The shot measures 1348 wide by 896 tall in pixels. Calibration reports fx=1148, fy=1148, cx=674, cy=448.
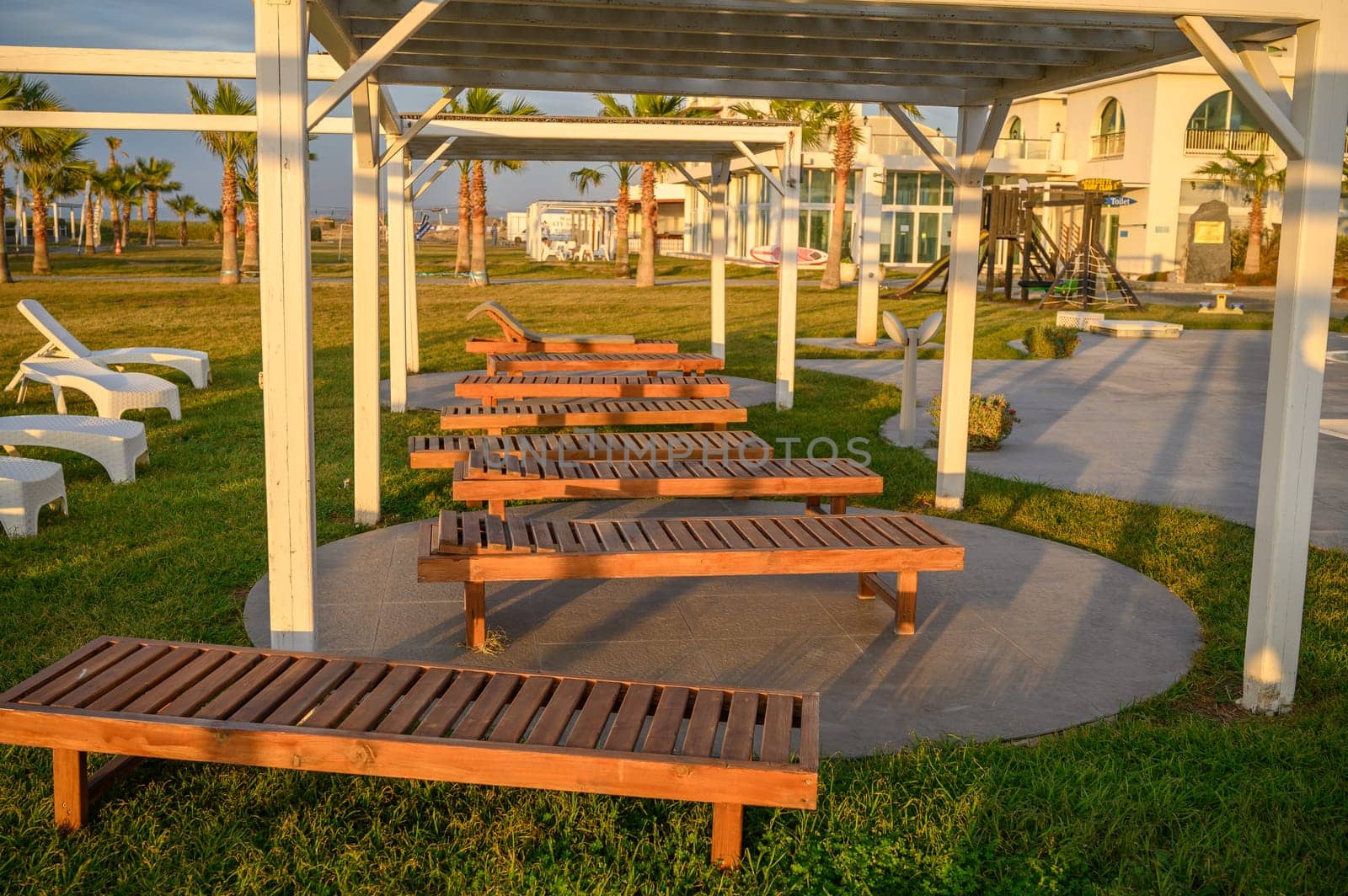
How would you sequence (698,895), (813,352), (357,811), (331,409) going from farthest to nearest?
(813,352)
(331,409)
(357,811)
(698,895)

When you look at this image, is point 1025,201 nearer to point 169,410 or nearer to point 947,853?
point 169,410

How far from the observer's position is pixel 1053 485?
8.60m

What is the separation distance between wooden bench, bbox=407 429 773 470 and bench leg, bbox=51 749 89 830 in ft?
11.9

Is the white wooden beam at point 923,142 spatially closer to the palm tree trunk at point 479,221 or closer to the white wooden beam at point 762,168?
the white wooden beam at point 762,168

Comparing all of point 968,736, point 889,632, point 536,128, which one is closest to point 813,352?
point 536,128

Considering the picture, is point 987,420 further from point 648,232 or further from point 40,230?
point 40,230

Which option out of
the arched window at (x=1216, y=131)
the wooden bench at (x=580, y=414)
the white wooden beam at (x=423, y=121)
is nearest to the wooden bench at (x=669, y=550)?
the wooden bench at (x=580, y=414)

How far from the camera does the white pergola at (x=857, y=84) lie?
4.20m

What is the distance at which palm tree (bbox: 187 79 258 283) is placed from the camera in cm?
2823

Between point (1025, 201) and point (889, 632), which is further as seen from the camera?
point (1025, 201)

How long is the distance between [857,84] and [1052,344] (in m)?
11.2

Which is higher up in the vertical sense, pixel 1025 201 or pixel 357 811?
pixel 1025 201

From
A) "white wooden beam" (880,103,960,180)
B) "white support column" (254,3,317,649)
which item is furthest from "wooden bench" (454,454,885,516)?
"white wooden beam" (880,103,960,180)

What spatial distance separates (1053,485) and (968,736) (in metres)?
4.77
